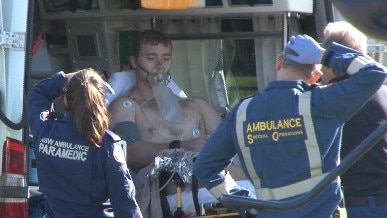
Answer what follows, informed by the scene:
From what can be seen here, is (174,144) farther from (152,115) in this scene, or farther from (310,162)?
(310,162)

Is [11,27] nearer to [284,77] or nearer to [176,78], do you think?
[284,77]

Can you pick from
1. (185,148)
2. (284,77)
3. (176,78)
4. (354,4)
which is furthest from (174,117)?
(354,4)

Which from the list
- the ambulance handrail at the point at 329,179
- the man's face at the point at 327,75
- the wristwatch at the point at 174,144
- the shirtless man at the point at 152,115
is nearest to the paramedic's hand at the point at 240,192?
the man's face at the point at 327,75

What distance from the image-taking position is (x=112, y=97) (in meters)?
6.35

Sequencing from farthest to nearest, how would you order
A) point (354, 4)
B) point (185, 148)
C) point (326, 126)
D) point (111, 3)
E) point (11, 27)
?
point (111, 3) → point (185, 148) → point (11, 27) → point (326, 126) → point (354, 4)

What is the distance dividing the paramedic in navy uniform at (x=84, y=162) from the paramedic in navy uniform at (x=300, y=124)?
2.07 feet

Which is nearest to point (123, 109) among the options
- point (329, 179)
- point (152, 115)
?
point (152, 115)

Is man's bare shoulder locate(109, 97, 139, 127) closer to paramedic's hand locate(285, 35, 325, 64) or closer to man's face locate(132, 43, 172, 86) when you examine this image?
man's face locate(132, 43, 172, 86)

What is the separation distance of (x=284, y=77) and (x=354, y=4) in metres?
2.11

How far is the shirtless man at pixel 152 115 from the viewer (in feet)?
19.9

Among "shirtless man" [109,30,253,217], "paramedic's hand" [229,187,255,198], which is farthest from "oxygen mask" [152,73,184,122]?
"paramedic's hand" [229,187,255,198]

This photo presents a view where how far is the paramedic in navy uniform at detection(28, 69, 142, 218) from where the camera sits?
16.4ft

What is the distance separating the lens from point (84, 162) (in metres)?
5.01

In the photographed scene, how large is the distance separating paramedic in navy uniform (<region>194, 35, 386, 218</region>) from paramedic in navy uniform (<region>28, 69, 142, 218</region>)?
0.63 meters
